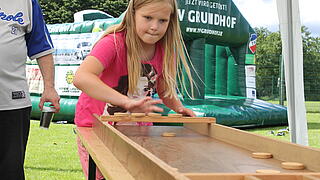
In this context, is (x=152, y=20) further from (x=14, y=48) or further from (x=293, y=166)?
(x=293, y=166)

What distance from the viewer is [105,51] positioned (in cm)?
180

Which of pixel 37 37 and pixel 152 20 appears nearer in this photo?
pixel 152 20

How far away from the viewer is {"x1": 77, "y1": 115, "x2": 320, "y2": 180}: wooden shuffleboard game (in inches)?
32.1

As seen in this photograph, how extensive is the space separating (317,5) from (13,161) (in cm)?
296

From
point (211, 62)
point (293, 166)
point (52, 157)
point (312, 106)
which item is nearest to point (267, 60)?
point (211, 62)

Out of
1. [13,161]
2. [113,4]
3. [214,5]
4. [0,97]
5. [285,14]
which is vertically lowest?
[13,161]

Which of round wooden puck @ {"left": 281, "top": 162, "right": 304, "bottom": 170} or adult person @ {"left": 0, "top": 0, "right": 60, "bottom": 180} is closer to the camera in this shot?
round wooden puck @ {"left": 281, "top": 162, "right": 304, "bottom": 170}

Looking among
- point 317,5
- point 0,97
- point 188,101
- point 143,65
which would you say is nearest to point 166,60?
point 143,65

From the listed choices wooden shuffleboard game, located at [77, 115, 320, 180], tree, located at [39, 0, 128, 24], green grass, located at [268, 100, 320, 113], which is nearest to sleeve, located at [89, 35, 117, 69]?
wooden shuffleboard game, located at [77, 115, 320, 180]

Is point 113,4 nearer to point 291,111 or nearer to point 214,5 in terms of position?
point 214,5

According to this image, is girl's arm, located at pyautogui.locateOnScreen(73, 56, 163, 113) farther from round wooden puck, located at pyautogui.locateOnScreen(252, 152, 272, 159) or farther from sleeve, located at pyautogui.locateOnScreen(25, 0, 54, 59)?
round wooden puck, located at pyautogui.locateOnScreen(252, 152, 272, 159)

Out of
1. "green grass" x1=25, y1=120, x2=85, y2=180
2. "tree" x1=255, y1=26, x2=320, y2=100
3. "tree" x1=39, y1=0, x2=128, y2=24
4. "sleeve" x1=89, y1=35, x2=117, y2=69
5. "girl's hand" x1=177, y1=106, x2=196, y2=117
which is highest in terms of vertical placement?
"tree" x1=39, y1=0, x2=128, y2=24

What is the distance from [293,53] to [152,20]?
6.70 ft

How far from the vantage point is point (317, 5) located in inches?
150
